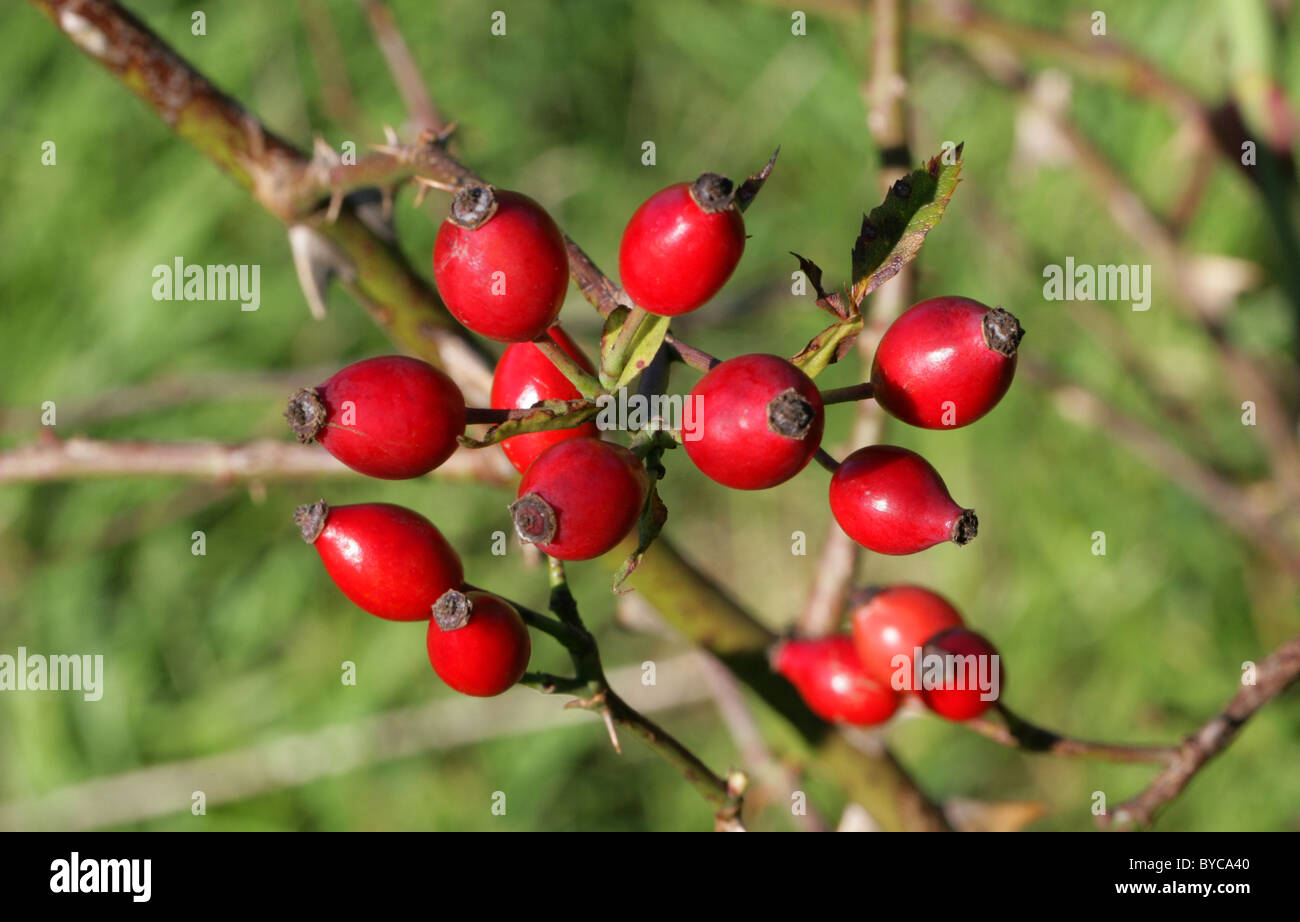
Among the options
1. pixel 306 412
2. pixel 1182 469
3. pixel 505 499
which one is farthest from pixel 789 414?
pixel 505 499

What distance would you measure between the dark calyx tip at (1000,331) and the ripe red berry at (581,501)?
0.34 meters

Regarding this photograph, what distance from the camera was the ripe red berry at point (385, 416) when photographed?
92 cm

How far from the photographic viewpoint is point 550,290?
0.97 m

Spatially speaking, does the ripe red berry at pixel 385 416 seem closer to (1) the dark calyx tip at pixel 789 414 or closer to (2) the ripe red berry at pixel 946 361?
(1) the dark calyx tip at pixel 789 414

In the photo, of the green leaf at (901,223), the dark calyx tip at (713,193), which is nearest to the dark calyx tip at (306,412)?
the dark calyx tip at (713,193)

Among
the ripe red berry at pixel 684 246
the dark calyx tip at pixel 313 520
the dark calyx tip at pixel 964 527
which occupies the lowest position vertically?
the dark calyx tip at pixel 964 527

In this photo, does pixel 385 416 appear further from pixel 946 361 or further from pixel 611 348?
pixel 946 361

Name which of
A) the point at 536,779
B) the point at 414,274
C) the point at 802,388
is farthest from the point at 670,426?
the point at 536,779

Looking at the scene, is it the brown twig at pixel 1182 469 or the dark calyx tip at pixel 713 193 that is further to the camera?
the brown twig at pixel 1182 469

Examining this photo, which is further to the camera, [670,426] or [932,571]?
[932,571]

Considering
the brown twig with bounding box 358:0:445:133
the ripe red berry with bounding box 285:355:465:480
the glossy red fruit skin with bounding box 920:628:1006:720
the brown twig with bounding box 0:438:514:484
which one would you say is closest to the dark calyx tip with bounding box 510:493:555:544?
the ripe red berry with bounding box 285:355:465:480
